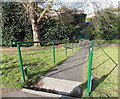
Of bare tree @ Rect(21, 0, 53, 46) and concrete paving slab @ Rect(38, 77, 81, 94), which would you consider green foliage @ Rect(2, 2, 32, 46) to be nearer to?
bare tree @ Rect(21, 0, 53, 46)

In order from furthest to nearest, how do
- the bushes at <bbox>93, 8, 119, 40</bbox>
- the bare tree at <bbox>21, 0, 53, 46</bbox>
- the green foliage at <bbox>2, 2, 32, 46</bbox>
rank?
the bushes at <bbox>93, 8, 119, 40</bbox>, the green foliage at <bbox>2, 2, 32, 46</bbox>, the bare tree at <bbox>21, 0, 53, 46</bbox>

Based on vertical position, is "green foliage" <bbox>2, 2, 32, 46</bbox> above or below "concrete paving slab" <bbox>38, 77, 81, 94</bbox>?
above

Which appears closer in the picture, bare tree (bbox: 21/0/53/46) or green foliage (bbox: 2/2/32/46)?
bare tree (bbox: 21/0/53/46)

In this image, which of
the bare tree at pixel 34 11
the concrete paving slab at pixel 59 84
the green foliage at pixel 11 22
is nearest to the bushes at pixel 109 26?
the bare tree at pixel 34 11

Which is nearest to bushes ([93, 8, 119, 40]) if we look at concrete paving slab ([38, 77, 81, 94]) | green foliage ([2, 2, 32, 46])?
green foliage ([2, 2, 32, 46])

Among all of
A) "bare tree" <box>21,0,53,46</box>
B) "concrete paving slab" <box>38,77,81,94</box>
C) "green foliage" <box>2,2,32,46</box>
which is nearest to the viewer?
"concrete paving slab" <box>38,77,81,94</box>

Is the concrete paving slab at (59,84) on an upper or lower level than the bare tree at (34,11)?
lower

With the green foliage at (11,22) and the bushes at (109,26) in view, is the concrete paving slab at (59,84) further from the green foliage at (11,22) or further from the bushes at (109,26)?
the bushes at (109,26)

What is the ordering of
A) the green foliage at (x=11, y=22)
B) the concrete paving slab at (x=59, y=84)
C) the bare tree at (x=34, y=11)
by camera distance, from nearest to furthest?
the concrete paving slab at (x=59, y=84), the bare tree at (x=34, y=11), the green foliage at (x=11, y=22)

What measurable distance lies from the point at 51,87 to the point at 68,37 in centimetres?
1064

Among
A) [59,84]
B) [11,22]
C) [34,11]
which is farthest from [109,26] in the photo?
[59,84]

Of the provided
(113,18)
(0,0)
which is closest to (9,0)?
(0,0)

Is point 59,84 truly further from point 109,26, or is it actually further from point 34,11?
point 109,26

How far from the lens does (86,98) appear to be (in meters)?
2.13
